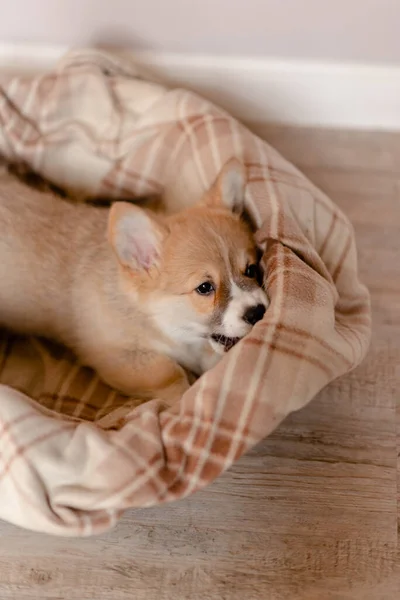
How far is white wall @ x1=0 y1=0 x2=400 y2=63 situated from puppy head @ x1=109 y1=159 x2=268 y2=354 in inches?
23.8

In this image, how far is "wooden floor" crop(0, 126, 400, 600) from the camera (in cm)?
147

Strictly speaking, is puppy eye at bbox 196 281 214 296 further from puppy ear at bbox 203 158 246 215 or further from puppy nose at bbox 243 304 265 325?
puppy ear at bbox 203 158 246 215

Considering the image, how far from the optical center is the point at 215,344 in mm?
1569

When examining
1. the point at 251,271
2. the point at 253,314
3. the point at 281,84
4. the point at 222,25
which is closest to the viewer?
the point at 253,314

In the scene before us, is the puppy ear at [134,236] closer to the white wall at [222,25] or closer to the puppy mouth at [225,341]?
the puppy mouth at [225,341]

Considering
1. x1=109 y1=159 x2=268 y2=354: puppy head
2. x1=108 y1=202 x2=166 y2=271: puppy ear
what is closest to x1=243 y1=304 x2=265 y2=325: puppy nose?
x1=109 y1=159 x2=268 y2=354: puppy head

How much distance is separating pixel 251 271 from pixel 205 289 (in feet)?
0.46

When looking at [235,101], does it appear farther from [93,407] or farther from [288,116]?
[93,407]

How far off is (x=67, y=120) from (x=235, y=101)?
0.54 m

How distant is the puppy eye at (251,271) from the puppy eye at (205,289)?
105 millimetres

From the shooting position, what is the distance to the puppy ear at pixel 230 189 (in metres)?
1.55

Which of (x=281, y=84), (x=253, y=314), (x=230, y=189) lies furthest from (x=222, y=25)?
(x=253, y=314)

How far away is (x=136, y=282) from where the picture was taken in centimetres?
156

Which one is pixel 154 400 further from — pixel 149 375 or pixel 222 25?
pixel 222 25
